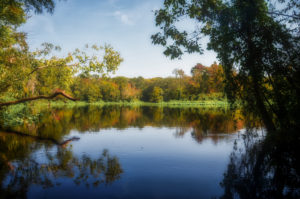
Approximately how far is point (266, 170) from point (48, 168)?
5915mm

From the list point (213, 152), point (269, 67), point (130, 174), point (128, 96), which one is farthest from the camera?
point (128, 96)

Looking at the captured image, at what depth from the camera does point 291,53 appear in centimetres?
596

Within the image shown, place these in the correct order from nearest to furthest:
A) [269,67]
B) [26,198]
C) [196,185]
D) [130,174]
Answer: [26,198] → [196,185] → [130,174] → [269,67]

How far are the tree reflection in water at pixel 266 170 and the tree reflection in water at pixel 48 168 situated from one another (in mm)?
2888

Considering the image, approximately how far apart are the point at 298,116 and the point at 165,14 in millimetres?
5730

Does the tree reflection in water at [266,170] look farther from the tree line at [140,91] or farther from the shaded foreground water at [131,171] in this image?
the tree line at [140,91]

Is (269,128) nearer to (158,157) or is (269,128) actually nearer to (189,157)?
(189,157)

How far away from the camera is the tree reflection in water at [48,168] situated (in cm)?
471

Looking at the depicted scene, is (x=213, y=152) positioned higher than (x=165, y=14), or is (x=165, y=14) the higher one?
(x=165, y=14)

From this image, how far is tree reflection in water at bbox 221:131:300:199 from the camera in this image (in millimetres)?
4281

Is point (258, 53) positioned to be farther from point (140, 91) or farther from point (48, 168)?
point (140, 91)

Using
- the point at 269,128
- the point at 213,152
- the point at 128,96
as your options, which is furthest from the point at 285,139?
the point at 128,96

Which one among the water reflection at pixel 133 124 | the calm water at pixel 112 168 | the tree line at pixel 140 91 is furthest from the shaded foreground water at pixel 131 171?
the tree line at pixel 140 91

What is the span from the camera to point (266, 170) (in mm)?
5484
